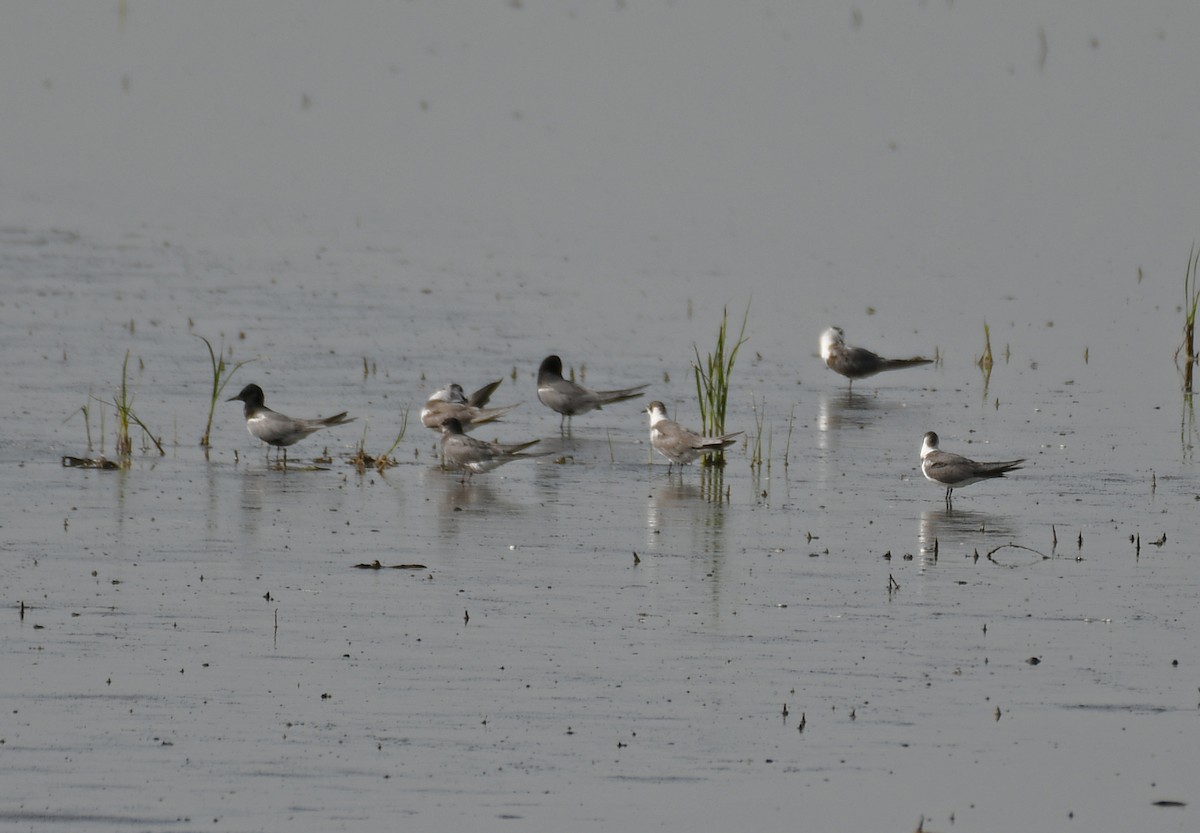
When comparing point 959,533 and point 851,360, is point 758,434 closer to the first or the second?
point 959,533

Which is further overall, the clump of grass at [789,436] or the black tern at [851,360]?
the black tern at [851,360]

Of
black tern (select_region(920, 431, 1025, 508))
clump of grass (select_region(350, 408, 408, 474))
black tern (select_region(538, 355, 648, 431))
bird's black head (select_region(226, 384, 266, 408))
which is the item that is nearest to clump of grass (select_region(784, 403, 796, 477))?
black tern (select_region(538, 355, 648, 431))

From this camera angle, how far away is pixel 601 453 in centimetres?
1781

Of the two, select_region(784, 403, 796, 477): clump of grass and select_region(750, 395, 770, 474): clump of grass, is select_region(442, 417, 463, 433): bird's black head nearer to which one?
select_region(750, 395, 770, 474): clump of grass

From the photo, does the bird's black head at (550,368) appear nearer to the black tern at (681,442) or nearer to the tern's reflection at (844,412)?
the tern's reflection at (844,412)

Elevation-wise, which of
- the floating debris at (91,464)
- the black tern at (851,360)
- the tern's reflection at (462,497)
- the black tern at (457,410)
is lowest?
the tern's reflection at (462,497)

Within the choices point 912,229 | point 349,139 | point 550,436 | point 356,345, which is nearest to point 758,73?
point 349,139

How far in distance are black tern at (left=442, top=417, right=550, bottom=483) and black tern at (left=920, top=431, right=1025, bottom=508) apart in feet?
10.7

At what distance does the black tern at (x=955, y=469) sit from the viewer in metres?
15.2

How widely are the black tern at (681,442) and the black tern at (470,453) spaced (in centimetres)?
99

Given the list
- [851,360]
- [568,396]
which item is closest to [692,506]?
[568,396]

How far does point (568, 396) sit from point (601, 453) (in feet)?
3.80

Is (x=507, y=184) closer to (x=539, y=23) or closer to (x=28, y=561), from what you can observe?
(x=539, y=23)

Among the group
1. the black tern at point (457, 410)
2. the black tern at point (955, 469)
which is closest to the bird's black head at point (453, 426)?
the black tern at point (457, 410)
